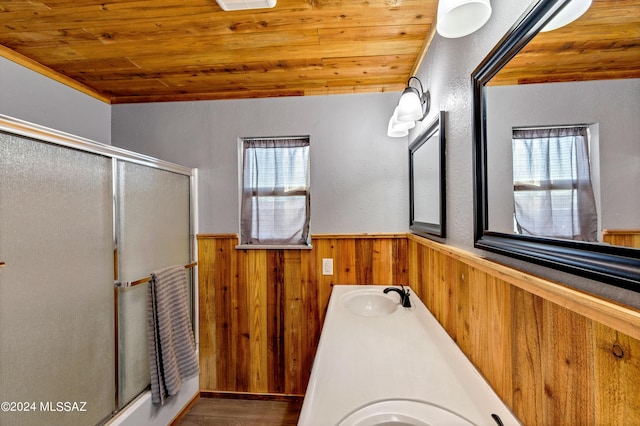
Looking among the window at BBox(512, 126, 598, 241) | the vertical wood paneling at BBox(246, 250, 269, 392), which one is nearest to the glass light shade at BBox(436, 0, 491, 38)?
the window at BBox(512, 126, 598, 241)

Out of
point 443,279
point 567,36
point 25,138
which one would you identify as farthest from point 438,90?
point 25,138

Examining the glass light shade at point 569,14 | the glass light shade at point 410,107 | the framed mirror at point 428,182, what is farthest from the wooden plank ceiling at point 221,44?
the framed mirror at point 428,182

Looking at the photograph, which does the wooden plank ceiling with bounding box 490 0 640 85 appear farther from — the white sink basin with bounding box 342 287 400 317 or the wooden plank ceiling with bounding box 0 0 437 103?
the white sink basin with bounding box 342 287 400 317

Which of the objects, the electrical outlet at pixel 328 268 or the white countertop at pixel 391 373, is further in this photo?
the electrical outlet at pixel 328 268

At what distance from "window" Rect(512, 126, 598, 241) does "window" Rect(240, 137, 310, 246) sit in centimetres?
158

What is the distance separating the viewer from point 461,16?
834 millimetres

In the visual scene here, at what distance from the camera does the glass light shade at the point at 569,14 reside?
1.68 ft

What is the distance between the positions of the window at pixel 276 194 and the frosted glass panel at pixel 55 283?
3.03 feet

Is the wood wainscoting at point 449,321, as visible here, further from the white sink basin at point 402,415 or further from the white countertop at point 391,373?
the white sink basin at point 402,415

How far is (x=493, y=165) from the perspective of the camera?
2.66 feet

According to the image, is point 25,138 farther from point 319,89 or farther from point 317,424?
point 319,89

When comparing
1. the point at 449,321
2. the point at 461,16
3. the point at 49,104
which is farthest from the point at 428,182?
the point at 49,104

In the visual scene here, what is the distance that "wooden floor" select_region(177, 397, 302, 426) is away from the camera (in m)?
1.87

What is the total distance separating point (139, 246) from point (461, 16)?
6.17ft
